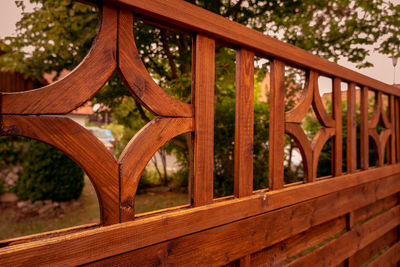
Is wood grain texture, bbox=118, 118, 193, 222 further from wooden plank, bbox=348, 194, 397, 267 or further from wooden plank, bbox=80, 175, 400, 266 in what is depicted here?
wooden plank, bbox=348, 194, 397, 267

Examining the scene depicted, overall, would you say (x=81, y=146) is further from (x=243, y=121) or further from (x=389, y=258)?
(x=389, y=258)

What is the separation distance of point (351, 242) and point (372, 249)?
1.65 ft

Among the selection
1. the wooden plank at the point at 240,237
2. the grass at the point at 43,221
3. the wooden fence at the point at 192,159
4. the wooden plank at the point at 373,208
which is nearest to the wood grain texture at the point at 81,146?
the wooden fence at the point at 192,159

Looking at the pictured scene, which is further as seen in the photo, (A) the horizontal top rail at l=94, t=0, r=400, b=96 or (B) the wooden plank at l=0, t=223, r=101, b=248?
(A) the horizontal top rail at l=94, t=0, r=400, b=96

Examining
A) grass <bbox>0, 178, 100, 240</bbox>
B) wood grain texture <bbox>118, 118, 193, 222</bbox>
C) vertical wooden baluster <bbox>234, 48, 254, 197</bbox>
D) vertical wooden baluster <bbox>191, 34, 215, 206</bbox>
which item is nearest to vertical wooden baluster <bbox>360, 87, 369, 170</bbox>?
vertical wooden baluster <bbox>234, 48, 254, 197</bbox>

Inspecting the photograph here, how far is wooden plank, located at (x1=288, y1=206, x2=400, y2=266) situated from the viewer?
1.35 meters

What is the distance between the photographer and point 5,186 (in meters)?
5.06

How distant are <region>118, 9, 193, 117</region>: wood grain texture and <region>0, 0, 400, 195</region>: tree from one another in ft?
6.16

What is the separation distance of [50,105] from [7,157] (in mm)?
5754

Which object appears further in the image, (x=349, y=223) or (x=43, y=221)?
(x=43, y=221)

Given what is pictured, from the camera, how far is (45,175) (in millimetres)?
4645

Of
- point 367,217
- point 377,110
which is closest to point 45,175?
point 367,217

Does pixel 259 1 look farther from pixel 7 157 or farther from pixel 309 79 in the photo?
pixel 7 157

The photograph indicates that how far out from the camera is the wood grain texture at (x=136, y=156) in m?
0.74
